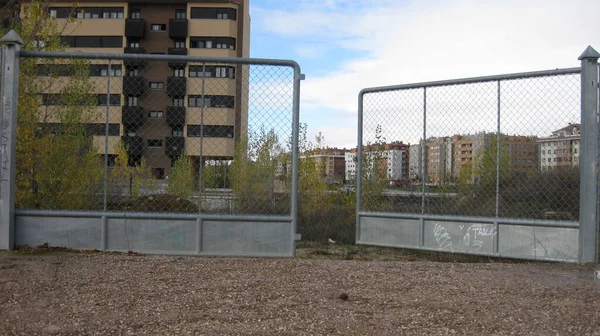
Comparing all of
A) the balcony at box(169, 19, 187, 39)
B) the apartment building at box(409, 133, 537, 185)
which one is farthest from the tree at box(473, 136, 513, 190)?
the balcony at box(169, 19, 187, 39)

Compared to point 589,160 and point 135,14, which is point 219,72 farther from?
point 135,14

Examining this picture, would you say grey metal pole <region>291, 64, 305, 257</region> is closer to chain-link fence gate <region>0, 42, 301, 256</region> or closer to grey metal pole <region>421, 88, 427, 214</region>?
chain-link fence gate <region>0, 42, 301, 256</region>

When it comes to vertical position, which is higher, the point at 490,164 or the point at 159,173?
the point at 490,164

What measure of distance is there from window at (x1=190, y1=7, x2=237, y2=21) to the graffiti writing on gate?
39.3 metres

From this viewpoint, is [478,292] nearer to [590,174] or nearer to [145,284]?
[590,174]

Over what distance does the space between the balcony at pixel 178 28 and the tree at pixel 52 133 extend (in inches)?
1269

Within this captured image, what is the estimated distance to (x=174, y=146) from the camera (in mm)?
9375

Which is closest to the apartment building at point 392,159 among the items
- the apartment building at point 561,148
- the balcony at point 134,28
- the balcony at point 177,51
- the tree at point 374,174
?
the tree at point 374,174

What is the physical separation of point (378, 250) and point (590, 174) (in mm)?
4826

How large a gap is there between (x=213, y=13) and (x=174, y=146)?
3832 centimetres

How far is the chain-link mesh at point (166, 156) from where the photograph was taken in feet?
25.3

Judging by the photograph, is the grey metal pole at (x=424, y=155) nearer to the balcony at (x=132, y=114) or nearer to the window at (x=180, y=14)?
the balcony at (x=132, y=114)

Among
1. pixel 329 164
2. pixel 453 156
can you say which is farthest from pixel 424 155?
pixel 329 164

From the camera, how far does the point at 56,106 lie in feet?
40.2
